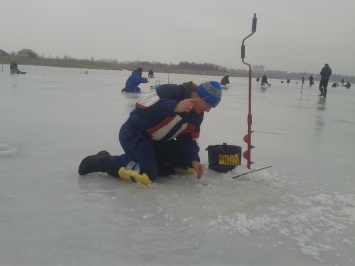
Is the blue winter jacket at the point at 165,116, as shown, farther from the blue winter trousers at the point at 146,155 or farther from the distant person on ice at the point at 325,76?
the distant person on ice at the point at 325,76

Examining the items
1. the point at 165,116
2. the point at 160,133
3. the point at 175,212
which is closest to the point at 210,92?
the point at 165,116

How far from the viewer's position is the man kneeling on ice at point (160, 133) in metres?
→ 3.17

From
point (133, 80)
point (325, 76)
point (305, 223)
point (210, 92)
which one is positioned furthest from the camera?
point (325, 76)

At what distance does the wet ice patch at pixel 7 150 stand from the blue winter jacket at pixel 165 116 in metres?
1.51

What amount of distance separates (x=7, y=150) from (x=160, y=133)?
6.36ft

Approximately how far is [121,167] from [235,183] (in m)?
1.09

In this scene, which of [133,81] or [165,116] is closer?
[165,116]

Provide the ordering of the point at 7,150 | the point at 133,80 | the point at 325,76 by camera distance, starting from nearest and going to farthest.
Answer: the point at 7,150 → the point at 133,80 → the point at 325,76

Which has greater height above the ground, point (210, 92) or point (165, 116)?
point (210, 92)

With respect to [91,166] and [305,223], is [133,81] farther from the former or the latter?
[305,223]

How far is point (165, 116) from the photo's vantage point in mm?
3201

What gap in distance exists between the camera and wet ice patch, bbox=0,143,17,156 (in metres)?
3.92

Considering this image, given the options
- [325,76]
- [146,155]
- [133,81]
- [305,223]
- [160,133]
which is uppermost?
[325,76]

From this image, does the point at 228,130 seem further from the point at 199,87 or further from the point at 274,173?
the point at 199,87
